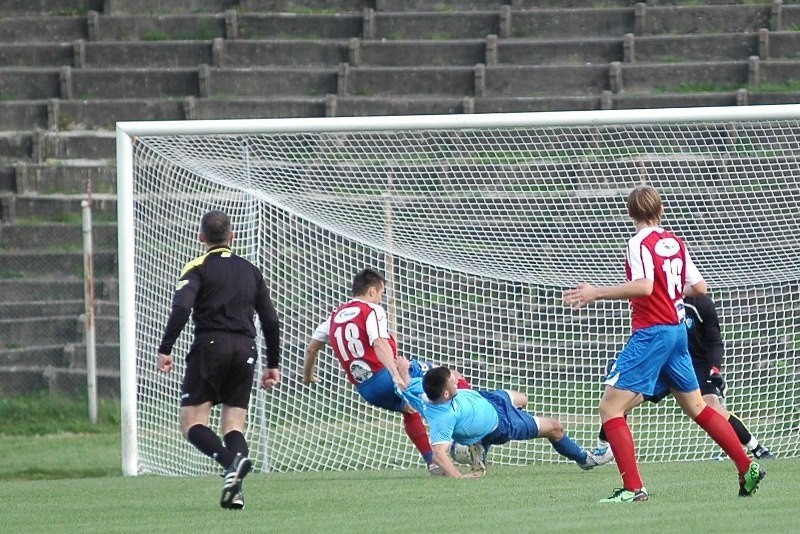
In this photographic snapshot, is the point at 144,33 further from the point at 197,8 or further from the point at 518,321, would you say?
the point at 518,321

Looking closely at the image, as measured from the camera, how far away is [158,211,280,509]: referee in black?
7.55 metres

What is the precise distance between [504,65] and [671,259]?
13055 millimetres

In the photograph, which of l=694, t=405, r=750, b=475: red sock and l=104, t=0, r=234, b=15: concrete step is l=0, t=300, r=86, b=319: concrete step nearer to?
l=104, t=0, r=234, b=15: concrete step

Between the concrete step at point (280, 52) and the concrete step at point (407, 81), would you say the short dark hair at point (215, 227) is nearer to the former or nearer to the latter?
the concrete step at point (407, 81)

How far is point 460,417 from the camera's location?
8719 mm

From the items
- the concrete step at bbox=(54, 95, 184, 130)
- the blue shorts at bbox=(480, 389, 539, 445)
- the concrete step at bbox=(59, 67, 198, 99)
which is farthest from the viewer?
the concrete step at bbox=(59, 67, 198, 99)

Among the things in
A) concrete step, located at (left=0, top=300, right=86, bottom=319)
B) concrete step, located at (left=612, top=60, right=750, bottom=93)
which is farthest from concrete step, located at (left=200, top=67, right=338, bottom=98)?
concrete step, located at (left=0, top=300, right=86, bottom=319)

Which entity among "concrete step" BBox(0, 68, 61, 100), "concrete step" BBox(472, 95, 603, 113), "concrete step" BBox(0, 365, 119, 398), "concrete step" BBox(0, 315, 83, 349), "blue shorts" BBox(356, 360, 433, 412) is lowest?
"concrete step" BBox(0, 365, 119, 398)

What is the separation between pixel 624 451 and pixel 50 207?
12593 mm

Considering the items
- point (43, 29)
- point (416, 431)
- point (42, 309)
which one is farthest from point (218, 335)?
point (43, 29)

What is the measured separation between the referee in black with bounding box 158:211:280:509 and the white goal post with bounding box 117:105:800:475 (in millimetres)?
2424

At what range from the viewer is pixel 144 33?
20.8 meters

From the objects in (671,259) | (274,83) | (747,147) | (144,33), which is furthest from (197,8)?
(671,259)

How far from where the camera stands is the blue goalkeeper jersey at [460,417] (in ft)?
28.3
